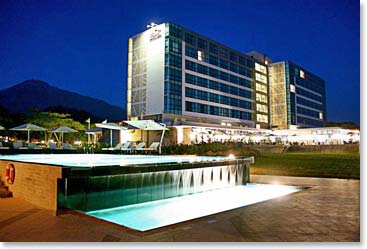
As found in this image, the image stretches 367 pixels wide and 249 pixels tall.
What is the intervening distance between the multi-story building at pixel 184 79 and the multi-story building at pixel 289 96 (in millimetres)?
9479

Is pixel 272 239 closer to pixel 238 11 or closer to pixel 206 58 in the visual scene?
pixel 238 11

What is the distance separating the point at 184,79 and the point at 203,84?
4.62 meters

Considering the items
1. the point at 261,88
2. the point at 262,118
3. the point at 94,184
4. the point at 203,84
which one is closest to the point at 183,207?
the point at 94,184

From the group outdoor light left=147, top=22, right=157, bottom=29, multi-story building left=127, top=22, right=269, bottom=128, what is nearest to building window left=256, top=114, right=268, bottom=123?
multi-story building left=127, top=22, right=269, bottom=128

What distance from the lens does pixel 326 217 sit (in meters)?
4.84

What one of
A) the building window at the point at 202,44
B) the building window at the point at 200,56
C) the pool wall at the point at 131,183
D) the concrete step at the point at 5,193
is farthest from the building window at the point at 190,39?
the concrete step at the point at 5,193

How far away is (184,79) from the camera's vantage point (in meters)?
43.4

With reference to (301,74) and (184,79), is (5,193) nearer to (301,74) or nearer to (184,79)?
(184,79)

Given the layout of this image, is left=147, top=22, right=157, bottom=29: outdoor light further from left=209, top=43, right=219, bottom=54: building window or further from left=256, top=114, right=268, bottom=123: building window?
left=256, top=114, right=268, bottom=123: building window

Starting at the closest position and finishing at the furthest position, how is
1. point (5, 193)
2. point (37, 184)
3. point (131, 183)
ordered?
point (37, 184), point (131, 183), point (5, 193)

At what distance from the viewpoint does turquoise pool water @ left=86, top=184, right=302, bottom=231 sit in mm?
5289

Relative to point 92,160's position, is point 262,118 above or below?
above

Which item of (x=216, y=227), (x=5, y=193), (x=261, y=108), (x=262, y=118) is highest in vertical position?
(x=261, y=108)

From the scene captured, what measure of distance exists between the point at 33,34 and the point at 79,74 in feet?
531
